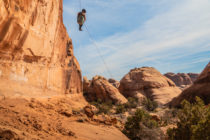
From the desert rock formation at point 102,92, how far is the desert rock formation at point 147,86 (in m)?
6.13

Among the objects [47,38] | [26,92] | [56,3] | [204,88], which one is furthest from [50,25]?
[204,88]

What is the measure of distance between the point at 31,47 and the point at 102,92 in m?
21.0

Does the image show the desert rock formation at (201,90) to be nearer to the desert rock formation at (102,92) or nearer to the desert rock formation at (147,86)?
the desert rock formation at (147,86)

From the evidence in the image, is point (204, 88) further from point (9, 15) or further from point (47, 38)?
point (9, 15)

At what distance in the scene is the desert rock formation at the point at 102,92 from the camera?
2820 cm

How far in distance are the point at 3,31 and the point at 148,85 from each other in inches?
1215

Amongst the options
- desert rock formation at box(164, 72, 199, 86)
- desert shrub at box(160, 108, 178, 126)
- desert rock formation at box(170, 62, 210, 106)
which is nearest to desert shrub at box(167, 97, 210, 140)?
desert shrub at box(160, 108, 178, 126)

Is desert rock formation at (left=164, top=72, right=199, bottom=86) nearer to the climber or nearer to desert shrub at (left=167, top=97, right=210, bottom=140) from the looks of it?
desert shrub at (left=167, top=97, right=210, bottom=140)

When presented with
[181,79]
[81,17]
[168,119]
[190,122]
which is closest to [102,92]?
[168,119]

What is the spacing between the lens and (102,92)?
28.9m

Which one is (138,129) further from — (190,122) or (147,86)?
(147,86)

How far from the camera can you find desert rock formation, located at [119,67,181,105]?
3222 cm

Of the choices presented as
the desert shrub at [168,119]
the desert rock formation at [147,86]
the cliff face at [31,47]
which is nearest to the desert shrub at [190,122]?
the desert shrub at [168,119]

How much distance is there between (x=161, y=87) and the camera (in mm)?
33969
